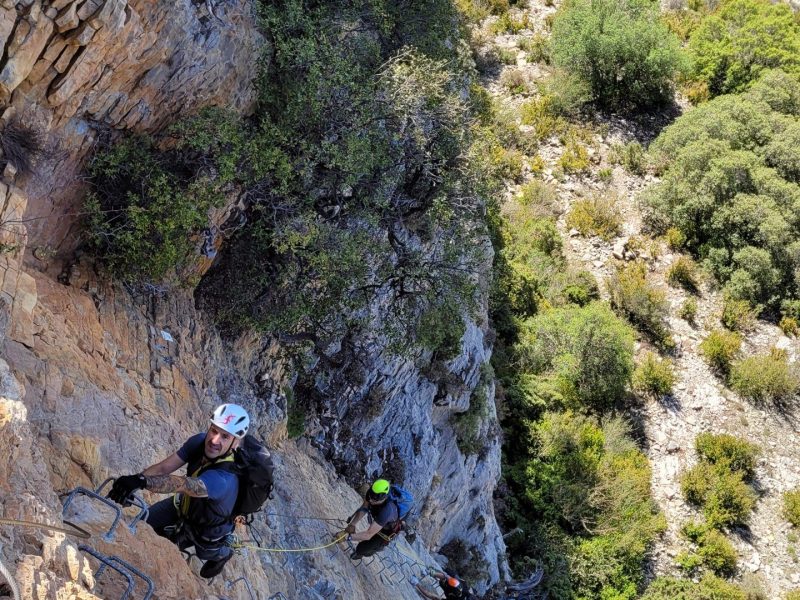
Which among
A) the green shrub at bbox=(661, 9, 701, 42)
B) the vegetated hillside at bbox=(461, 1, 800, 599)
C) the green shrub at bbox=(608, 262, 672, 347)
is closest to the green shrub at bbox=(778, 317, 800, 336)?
the vegetated hillside at bbox=(461, 1, 800, 599)

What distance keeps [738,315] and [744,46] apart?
15.2m

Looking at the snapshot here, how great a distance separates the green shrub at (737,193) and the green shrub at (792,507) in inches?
315

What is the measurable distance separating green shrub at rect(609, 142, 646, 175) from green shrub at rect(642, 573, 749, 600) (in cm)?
1804

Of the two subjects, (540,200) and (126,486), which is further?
(540,200)

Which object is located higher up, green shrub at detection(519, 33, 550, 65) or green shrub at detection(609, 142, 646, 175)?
green shrub at detection(519, 33, 550, 65)

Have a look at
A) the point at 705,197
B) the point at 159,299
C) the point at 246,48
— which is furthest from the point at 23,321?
the point at 705,197

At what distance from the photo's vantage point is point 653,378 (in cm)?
2550

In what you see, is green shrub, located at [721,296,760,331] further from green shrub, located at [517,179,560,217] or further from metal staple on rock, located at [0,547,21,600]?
metal staple on rock, located at [0,547,21,600]

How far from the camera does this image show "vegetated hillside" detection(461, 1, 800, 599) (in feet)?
72.9

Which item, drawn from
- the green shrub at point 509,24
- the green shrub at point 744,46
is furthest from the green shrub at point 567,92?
the green shrub at point 744,46

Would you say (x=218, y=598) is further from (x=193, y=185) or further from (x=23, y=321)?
(x=193, y=185)

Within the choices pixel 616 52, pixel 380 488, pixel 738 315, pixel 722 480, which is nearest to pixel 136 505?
pixel 380 488

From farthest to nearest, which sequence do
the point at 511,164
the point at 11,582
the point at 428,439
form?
the point at 511,164
the point at 428,439
the point at 11,582

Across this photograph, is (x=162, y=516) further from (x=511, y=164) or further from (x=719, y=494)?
(x=511, y=164)
